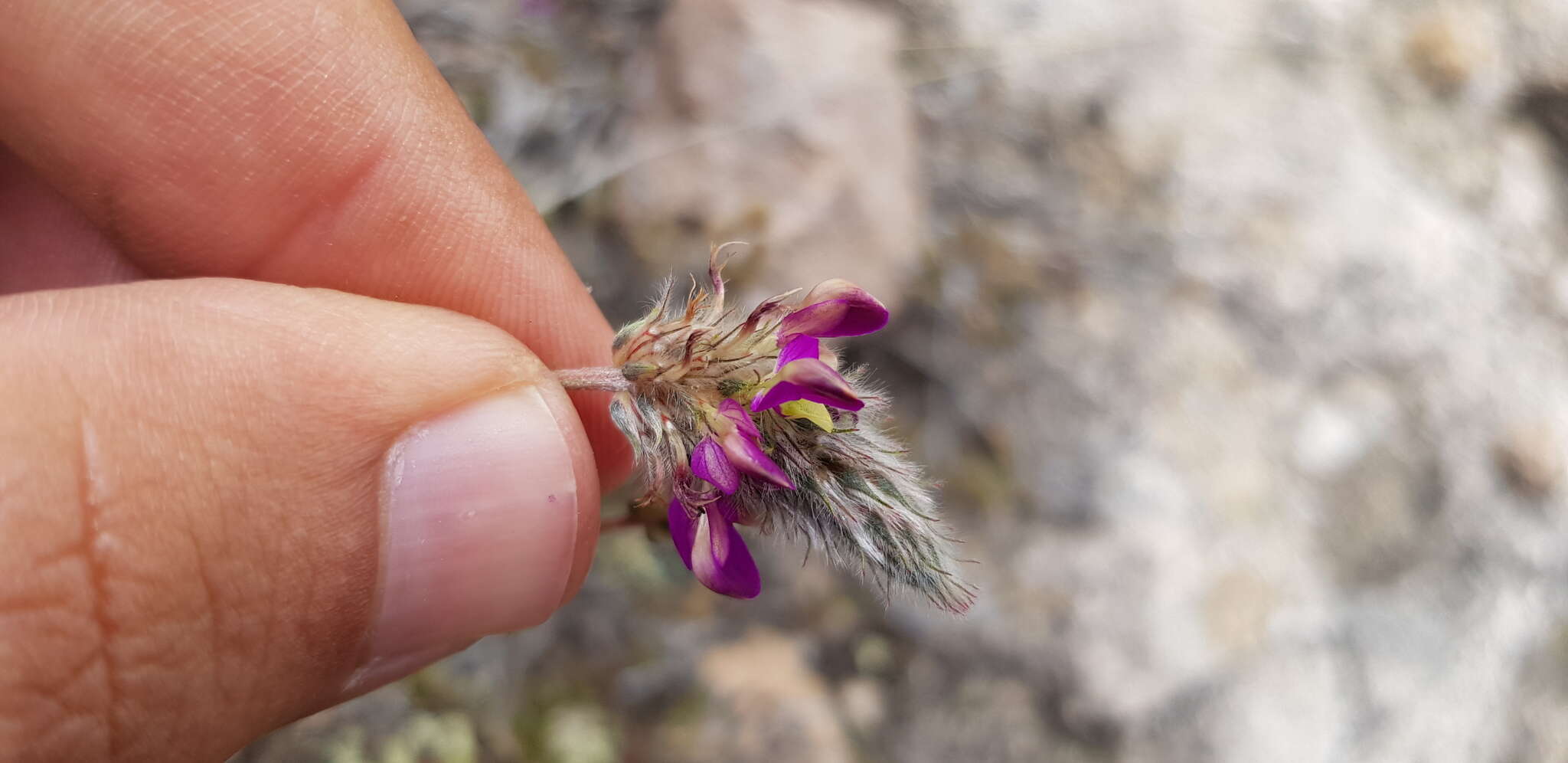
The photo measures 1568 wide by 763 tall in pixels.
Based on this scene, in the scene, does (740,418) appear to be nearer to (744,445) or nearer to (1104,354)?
(744,445)

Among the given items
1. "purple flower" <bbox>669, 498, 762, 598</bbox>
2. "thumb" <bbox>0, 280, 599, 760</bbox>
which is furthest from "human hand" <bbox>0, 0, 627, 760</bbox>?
"purple flower" <bbox>669, 498, 762, 598</bbox>

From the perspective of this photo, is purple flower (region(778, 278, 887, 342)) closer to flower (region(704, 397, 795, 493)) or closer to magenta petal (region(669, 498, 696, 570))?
flower (region(704, 397, 795, 493))

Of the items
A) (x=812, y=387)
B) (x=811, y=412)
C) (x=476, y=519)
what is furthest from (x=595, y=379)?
(x=812, y=387)

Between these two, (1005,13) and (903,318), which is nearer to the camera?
(903,318)

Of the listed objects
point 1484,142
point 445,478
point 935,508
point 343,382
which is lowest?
point 1484,142

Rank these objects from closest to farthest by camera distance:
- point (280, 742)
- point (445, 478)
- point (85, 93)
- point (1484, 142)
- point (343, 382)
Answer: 1. point (343, 382)
2. point (445, 478)
3. point (85, 93)
4. point (280, 742)
5. point (1484, 142)

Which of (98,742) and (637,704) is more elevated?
(98,742)

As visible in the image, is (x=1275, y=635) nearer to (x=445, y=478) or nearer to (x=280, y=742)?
(x=445, y=478)

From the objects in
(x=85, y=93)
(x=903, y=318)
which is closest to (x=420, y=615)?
(x=85, y=93)
